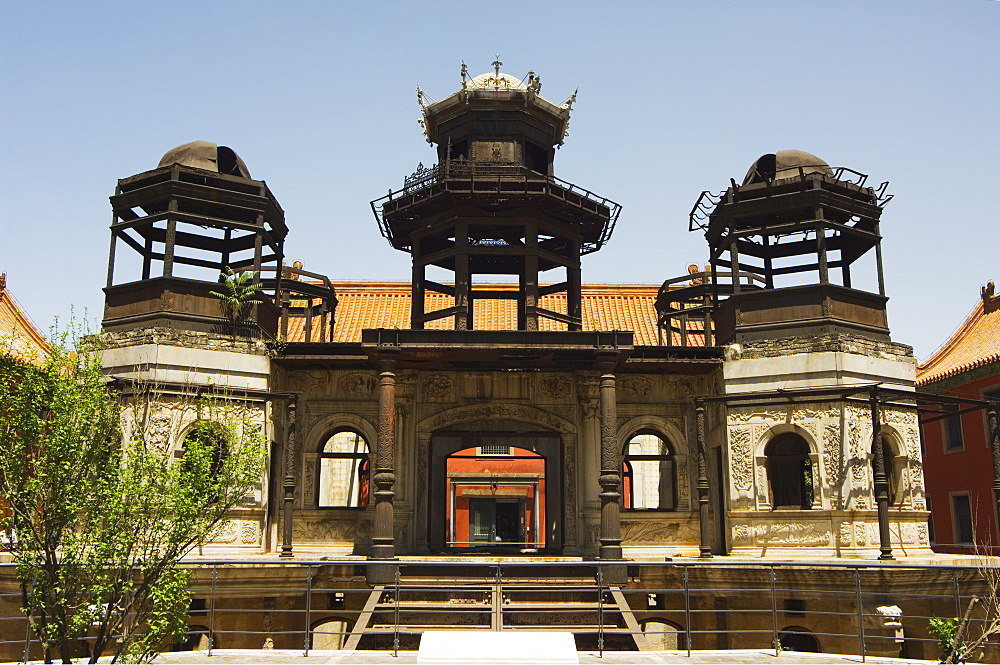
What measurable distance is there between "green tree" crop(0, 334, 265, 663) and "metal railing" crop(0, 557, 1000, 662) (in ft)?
15.7

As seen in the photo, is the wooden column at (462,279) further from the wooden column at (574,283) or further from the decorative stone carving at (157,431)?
the decorative stone carving at (157,431)

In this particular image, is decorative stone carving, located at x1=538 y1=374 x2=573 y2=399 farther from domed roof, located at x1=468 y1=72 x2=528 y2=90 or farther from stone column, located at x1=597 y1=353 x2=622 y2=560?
domed roof, located at x1=468 y1=72 x2=528 y2=90

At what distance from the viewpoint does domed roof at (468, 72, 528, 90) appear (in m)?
22.6

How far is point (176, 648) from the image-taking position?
1797 centimetres

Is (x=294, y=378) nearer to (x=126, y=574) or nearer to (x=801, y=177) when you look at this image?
(x=126, y=574)

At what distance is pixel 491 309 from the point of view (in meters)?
32.1

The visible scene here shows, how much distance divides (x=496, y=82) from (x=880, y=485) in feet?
41.9

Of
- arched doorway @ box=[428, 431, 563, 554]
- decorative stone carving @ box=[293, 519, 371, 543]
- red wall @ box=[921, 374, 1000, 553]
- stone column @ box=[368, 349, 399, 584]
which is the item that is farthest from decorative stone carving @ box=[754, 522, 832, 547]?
arched doorway @ box=[428, 431, 563, 554]

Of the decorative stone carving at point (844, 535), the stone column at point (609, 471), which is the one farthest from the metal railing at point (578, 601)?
the decorative stone carving at point (844, 535)

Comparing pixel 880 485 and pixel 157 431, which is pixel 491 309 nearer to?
pixel 157 431

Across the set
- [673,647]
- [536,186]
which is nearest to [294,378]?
[536,186]

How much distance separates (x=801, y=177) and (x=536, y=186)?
6.04 m

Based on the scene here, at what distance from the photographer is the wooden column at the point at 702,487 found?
18844mm

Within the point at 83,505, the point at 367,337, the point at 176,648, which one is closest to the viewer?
the point at 83,505
